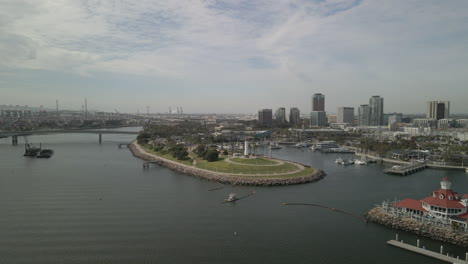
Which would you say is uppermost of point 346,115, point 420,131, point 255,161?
point 346,115

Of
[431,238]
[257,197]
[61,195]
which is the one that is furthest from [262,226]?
[61,195]

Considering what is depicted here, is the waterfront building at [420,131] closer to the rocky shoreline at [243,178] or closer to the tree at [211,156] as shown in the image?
the rocky shoreline at [243,178]

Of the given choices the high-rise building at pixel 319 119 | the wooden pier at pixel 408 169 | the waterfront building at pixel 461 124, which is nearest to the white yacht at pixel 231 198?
the wooden pier at pixel 408 169

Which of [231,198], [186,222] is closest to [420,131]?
[231,198]

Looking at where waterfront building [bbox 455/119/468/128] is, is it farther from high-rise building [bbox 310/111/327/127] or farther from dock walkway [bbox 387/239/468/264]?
dock walkway [bbox 387/239/468/264]

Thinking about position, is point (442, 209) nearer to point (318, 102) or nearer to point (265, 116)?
point (265, 116)

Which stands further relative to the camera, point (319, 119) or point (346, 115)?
point (346, 115)

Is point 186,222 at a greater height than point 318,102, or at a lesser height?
lesser
